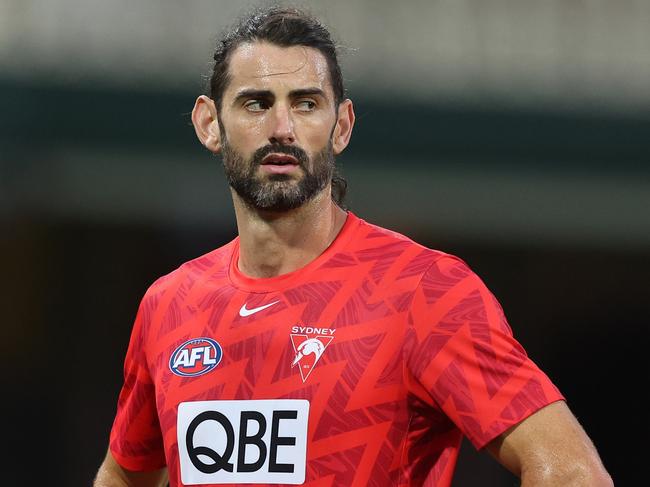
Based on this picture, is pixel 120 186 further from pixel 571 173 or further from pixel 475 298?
pixel 475 298

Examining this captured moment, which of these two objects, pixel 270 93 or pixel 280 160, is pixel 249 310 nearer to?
pixel 280 160

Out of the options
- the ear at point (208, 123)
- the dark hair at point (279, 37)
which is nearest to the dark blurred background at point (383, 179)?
the ear at point (208, 123)

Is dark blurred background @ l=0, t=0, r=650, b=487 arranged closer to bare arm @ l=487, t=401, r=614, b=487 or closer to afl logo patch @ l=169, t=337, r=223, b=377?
afl logo patch @ l=169, t=337, r=223, b=377

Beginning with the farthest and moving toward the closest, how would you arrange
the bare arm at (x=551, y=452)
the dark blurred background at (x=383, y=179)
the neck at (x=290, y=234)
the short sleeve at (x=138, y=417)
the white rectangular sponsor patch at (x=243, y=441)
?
the dark blurred background at (x=383, y=179), the short sleeve at (x=138, y=417), the neck at (x=290, y=234), the white rectangular sponsor patch at (x=243, y=441), the bare arm at (x=551, y=452)

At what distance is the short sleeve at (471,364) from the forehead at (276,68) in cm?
67

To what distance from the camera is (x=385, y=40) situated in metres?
7.84

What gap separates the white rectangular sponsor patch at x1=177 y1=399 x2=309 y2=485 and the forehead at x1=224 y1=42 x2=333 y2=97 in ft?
2.69

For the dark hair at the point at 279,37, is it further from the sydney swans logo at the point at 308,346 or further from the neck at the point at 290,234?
the sydney swans logo at the point at 308,346

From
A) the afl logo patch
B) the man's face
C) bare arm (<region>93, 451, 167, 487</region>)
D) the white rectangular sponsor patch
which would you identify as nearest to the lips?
the man's face

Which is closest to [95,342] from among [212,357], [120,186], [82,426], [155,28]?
[82,426]

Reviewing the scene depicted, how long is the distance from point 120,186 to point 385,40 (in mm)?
1976

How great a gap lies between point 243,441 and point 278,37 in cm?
107

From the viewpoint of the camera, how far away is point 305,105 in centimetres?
307

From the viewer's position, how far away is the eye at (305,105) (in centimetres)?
306
